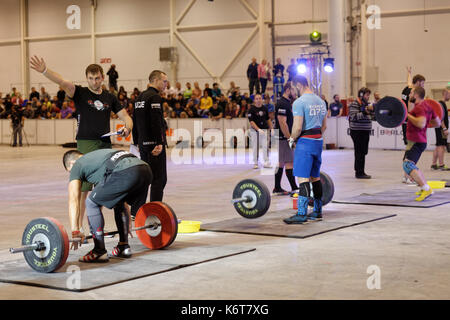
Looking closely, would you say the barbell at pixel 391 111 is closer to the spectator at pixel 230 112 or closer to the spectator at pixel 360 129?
the spectator at pixel 360 129

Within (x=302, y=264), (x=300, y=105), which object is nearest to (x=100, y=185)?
(x=302, y=264)

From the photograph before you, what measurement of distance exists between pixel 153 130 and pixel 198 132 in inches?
736

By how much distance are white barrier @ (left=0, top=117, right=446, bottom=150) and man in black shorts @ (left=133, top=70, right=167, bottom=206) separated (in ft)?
33.8

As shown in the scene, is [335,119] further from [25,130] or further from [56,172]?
[25,130]

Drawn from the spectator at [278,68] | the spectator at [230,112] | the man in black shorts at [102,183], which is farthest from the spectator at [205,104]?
the man in black shorts at [102,183]

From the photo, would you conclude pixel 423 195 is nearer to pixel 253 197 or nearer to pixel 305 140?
pixel 305 140

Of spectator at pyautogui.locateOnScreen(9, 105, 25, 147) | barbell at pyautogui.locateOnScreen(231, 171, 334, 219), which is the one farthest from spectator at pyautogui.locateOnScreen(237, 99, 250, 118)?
barbell at pyautogui.locateOnScreen(231, 171, 334, 219)

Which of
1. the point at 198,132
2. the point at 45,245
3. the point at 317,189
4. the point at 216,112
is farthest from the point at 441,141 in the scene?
the point at 198,132

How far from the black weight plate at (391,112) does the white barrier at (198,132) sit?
385 inches

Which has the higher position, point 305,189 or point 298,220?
point 305,189

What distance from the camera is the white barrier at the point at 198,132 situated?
23781 mm

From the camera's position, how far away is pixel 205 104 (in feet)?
92.2

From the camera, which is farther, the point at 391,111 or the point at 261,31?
the point at 261,31

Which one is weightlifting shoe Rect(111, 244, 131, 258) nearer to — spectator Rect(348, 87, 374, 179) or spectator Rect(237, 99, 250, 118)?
spectator Rect(348, 87, 374, 179)
